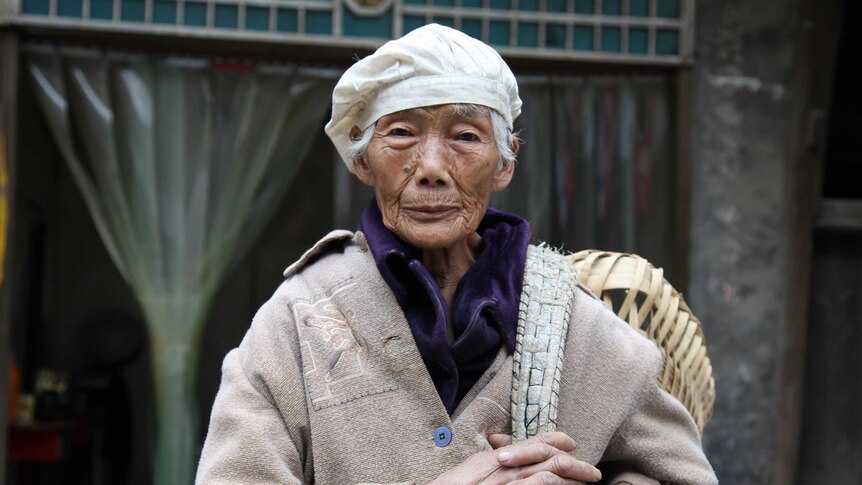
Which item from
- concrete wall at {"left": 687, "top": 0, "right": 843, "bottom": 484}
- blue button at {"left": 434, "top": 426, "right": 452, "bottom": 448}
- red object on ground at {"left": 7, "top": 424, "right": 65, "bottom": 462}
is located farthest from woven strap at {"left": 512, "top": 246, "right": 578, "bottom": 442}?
red object on ground at {"left": 7, "top": 424, "right": 65, "bottom": 462}

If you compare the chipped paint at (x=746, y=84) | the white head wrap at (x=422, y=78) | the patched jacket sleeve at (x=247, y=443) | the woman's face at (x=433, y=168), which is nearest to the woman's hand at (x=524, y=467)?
the patched jacket sleeve at (x=247, y=443)

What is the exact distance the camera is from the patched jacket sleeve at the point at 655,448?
256cm

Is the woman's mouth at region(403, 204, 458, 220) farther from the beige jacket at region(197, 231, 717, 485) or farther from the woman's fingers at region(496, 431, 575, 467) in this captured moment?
the woman's fingers at region(496, 431, 575, 467)

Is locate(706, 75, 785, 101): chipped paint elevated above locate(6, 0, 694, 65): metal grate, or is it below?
below

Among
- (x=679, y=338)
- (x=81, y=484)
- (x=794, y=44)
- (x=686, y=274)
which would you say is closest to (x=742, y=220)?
(x=686, y=274)

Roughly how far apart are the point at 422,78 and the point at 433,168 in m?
0.18

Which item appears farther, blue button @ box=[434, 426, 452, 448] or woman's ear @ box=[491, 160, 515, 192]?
woman's ear @ box=[491, 160, 515, 192]

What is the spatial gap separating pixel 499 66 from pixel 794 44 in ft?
11.6

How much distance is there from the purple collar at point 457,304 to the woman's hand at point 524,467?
0.15m

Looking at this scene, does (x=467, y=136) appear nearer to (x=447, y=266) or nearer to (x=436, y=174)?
(x=436, y=174)

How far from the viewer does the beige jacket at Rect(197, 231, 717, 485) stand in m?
2.35

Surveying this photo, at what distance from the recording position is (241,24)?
17.6 ft

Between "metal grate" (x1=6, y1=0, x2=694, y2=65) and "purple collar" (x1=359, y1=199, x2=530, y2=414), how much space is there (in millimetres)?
2916

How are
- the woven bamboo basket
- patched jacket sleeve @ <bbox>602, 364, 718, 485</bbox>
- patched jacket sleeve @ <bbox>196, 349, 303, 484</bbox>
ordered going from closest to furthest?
patched jacket sleeve @ <bbox>196, 349, 303, 484</bbox>
patched jacket sleeve @ <bbox>602, 364, 718, 485</bbox>
the woven bamboo basket
